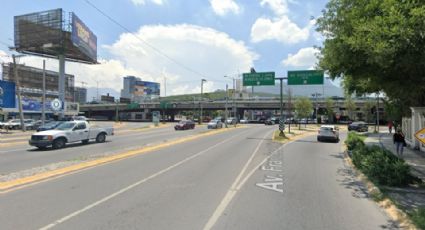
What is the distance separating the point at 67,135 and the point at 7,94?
106 feet

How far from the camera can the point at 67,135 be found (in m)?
24.7

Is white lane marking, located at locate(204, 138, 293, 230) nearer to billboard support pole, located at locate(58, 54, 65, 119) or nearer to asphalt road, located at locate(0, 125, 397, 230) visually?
asphalt road, located at locate(0, 125, 397, 230)

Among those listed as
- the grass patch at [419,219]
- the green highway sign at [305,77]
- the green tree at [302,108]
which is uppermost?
the green highway sign at [305,77]

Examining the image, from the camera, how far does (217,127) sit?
200ft

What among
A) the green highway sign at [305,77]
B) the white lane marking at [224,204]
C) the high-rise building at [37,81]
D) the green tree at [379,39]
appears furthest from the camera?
the high-rise building at [37,81]

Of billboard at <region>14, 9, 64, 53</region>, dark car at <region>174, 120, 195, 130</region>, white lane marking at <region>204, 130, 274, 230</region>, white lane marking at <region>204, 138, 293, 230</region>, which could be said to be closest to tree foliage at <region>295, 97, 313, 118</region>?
dark car at <region>174, 120, 195, 130</region>

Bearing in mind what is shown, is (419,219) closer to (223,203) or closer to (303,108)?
(223,203)

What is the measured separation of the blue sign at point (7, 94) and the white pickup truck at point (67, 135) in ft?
91.1

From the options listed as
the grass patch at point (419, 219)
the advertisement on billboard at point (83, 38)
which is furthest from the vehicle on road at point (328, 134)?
the advertisement on billboard at point (83, 38)

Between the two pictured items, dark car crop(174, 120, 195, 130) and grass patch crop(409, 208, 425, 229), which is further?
dark car crop(174, 120, 195, 130)

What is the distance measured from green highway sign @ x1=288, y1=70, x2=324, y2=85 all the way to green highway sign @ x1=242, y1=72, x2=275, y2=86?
2.32 m

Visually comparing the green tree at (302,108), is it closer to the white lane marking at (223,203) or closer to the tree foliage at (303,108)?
Answer: the tree foliage at (303,108)

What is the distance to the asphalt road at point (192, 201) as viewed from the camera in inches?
285

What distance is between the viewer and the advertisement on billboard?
6744cm
